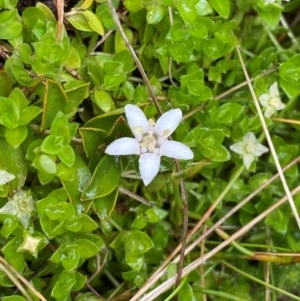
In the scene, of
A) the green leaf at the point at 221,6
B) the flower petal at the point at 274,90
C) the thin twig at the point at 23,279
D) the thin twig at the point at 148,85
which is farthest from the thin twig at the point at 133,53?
the thin twig at the point at 23,279

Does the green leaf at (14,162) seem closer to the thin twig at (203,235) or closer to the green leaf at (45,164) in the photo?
the green leaf at (45,164)

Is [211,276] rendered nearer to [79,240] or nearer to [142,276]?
[142,276]

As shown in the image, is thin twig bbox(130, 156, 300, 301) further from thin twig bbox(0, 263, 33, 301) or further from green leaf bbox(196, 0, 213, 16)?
green leaf bbox(196, 0, 213, 16)

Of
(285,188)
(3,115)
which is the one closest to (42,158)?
(3,115)

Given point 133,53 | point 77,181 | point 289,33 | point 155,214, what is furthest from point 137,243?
point 289,33

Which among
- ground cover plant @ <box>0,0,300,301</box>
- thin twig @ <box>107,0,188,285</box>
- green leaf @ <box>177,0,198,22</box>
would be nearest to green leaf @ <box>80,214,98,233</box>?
ground cover plant @ <box>0,0,300,301</box>

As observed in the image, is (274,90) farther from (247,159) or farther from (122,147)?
(122,147)
